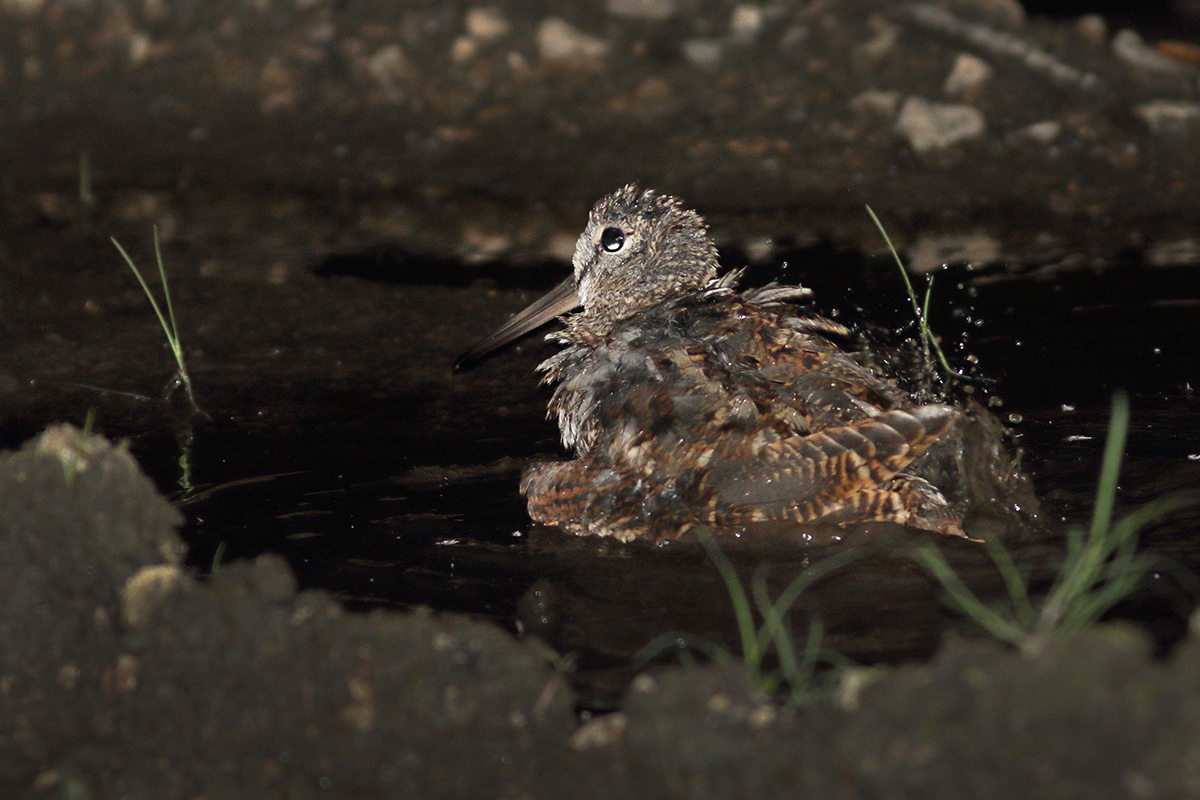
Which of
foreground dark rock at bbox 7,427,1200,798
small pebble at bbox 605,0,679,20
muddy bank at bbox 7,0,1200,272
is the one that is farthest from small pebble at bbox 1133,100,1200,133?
foreground dark rock at bbox 7,427,1200,798

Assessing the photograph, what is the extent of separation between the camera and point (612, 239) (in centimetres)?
525

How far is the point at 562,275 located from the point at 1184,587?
352 centimetres

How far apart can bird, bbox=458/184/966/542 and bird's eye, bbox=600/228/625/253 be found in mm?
599

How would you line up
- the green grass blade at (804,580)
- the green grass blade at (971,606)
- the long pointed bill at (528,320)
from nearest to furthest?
the green grass blade at (971,606)
the green grass blade at (804,580)
the long pointed bill at (528,320)

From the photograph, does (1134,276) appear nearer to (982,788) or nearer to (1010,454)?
(1010,454)

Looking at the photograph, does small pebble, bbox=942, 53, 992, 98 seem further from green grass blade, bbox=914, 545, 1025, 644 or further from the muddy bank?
green grass blade, bbox=914, 545, 1025, 644

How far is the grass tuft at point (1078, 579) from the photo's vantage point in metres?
2.89

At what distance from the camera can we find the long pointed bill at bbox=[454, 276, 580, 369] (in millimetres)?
5352

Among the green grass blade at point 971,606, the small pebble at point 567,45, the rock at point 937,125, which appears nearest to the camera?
the green grass blade at point 971,606

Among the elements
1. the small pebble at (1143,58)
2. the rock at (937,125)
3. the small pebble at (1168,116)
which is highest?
the small pebble at (1143,58)

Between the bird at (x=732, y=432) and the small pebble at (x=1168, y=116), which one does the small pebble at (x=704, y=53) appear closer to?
the small pebble at (x=1168, y=116)

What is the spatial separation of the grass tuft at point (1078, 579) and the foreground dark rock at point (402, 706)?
233 millimetres

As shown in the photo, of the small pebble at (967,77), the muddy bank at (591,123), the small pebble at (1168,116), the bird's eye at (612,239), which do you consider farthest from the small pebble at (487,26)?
the bird's eye at (612,239)

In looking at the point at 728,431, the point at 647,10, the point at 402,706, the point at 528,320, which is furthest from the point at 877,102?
the point at 402,706
